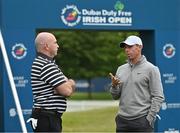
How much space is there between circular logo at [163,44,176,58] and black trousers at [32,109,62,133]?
4799 mm

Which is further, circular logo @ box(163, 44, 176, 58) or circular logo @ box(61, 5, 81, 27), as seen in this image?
circular logo @ box(163, 44, 176, 58)

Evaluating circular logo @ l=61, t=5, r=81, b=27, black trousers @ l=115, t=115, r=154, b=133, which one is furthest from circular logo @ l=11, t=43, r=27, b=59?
black trousers @ l=115, t=115, r=154, b=133

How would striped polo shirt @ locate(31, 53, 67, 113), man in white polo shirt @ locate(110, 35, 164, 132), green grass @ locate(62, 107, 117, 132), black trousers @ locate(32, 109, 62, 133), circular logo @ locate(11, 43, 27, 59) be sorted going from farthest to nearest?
green grass @ locate(62, 107, 117, 132) < circular logo @ locate(11, 43, 27, 59) < man in white polo shirt @ locate(110, 35, 164, 132) < black trousers @ locate(32, 109, 62, 133) < striped polo shirt @ locate(31, 53, 67, 113)

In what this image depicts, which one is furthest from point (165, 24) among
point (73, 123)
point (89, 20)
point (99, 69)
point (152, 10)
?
point (99, 69)

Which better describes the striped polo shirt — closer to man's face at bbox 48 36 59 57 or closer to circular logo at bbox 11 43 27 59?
man's face at bbox 48 36 59 57

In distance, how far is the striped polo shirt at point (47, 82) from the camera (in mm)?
6459

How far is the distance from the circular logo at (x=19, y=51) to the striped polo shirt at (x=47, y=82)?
3238 millimetres

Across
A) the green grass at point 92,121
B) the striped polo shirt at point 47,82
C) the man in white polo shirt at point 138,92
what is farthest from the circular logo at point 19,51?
the green grass at point 92,121

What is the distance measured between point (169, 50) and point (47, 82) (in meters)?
5.03

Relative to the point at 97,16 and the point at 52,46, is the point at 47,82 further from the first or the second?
the point at 97,16

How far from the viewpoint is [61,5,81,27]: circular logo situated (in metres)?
10.2

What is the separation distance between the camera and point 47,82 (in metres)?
6.49

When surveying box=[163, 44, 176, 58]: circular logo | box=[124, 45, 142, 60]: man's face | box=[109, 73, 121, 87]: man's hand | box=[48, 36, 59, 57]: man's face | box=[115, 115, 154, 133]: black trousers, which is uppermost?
box=[48, 36, 59, 57]: man's face

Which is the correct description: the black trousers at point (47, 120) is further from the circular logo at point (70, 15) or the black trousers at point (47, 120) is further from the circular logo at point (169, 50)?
the circular logo at point (169, 50)
